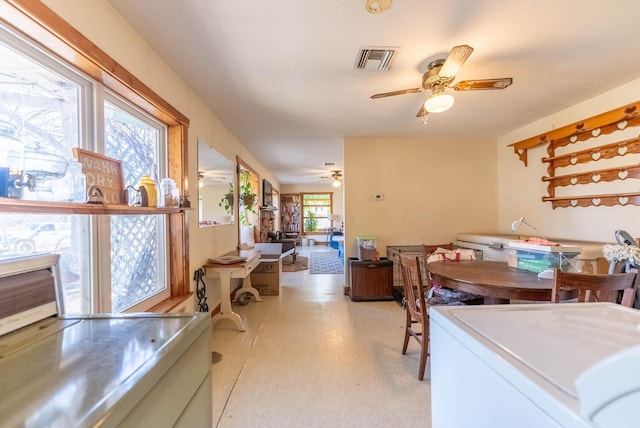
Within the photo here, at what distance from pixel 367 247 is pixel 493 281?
222 centimetres

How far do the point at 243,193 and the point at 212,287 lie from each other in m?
2.06

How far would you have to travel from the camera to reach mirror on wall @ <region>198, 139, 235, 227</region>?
3.02 metres

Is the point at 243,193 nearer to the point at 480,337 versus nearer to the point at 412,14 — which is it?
the point at 412,14

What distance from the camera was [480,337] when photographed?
81cm

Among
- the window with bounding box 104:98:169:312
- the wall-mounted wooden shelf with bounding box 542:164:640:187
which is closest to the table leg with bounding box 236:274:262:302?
the window with bounding box 104:98:169:312

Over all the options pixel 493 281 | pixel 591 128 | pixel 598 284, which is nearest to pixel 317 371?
pixel 493 281

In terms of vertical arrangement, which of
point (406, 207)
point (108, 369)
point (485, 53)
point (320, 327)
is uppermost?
point (485, 53)

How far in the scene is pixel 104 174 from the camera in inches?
59.9

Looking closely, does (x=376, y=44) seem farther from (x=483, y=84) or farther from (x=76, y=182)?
(x=76, y=182)

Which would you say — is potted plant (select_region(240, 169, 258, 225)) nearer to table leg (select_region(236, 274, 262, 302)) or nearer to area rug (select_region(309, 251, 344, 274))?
table leg (select_region(236, 274, 262, 302))

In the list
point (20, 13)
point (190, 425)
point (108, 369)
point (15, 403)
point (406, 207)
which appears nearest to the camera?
point (15, 403)

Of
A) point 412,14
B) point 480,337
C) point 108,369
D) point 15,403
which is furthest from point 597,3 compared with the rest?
point 15,403

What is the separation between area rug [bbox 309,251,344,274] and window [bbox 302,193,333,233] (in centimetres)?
236

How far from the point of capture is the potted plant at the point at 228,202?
149 inches
